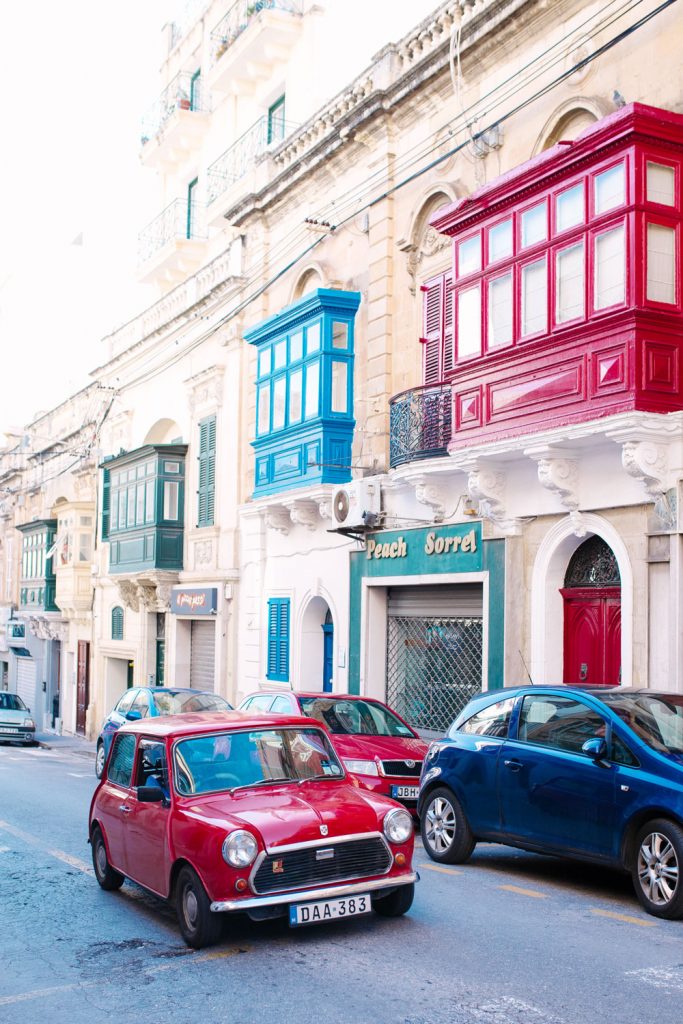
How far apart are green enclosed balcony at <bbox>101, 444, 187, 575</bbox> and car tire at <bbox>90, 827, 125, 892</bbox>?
18138 millimetres

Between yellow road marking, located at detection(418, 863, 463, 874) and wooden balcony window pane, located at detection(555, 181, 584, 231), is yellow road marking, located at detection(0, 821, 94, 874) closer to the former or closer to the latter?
yellow road marking, located at detection(418, 863, 463, 874)

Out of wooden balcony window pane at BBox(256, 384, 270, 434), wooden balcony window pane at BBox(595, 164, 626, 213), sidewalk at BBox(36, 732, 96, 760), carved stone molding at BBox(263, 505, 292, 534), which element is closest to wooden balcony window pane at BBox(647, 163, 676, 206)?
wooden balcony window pane at BBox(595, 164, 626, 213)

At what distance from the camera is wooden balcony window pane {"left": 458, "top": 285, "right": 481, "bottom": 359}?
15414mm

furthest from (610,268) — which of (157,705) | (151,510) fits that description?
(151,510)

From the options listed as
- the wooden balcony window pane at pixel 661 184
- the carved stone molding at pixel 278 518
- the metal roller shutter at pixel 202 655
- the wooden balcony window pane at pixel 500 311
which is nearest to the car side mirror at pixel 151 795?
the wooden balcony window pane at pixel 500 311

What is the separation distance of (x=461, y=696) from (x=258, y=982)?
10851 mm

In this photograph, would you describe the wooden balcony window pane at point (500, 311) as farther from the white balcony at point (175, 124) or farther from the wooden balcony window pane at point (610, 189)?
the white balcony at point (175, 124)

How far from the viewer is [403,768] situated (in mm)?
12367

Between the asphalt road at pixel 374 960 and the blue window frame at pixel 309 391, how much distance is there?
1072 cm

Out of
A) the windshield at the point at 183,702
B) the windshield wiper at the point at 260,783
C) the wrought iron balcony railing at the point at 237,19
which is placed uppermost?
the wrought iron balcony railing at the point at 237,19

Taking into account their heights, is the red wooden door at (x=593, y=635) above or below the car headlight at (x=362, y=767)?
above

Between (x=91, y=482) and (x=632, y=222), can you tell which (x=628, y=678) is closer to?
(x=632, y=222)

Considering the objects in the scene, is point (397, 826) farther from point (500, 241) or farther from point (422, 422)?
point (422, 422)

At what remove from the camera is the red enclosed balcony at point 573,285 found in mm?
12773
